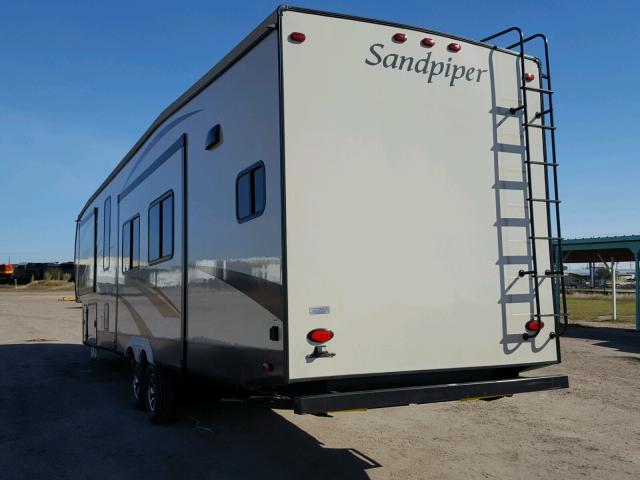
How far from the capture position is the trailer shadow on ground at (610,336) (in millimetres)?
13875

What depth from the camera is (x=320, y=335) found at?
4191 millimetres

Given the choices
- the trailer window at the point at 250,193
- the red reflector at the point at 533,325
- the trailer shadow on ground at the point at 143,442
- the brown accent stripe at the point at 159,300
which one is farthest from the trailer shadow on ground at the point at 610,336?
the trailer window at the point at 250,193

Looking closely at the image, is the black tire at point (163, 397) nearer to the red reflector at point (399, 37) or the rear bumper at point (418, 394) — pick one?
the rear bumper at point (418, 394)

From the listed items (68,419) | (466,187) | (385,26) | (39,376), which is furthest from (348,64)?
(39,376)

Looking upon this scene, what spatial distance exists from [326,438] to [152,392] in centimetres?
218

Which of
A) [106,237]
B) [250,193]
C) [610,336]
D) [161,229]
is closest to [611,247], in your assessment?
[610,336]

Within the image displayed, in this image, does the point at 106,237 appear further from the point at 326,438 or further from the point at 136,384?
the point at 326,438

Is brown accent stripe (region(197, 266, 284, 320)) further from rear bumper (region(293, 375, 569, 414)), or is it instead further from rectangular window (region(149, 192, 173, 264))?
rectangular window (region(149, 192, 173, 264))

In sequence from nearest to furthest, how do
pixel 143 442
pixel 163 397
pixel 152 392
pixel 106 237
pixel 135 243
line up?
pixel 143 442 < pixel 163 397 < pixel 152 392 < pixel 135 243 < pixel 106 237

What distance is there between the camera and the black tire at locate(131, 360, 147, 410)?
744 cm

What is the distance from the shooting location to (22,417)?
735 centimetres

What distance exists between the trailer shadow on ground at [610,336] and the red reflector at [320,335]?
36.2 feet

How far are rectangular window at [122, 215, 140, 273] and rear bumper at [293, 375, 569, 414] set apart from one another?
4608 millimetres

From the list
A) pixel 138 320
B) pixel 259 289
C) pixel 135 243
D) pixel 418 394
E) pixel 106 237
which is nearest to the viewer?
pixel 418 394
